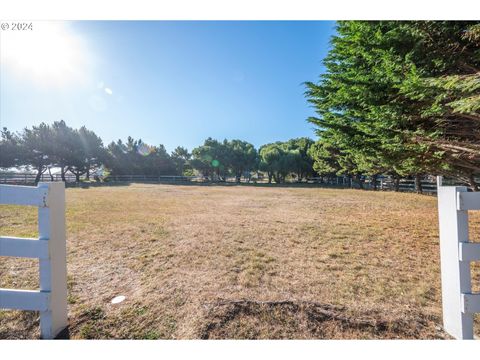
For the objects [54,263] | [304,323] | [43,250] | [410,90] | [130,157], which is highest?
[130,157]

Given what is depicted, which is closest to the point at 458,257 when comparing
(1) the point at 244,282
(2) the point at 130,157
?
(1) the point at 244,282

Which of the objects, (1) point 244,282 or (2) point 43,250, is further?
(1) point 244,282

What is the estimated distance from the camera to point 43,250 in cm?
160

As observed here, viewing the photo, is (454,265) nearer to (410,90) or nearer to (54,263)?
(410,90)

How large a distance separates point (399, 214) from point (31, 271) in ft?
32.7

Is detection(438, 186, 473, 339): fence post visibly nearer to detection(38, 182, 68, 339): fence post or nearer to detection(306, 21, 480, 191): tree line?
detection(306, 21, 480, 191): tree line

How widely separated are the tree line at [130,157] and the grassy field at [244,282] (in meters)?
30.5

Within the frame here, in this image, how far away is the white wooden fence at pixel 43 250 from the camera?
1597mm

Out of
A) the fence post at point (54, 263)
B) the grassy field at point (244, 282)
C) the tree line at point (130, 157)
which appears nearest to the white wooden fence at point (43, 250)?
the fence post at point (54, 263)

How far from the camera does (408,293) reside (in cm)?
249

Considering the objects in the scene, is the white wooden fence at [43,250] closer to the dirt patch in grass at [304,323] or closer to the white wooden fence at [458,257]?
the dirt patch in grass at [304,323]

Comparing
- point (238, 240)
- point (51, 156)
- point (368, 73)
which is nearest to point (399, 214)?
point (368, 73)

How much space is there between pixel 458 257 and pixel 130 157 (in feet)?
140
